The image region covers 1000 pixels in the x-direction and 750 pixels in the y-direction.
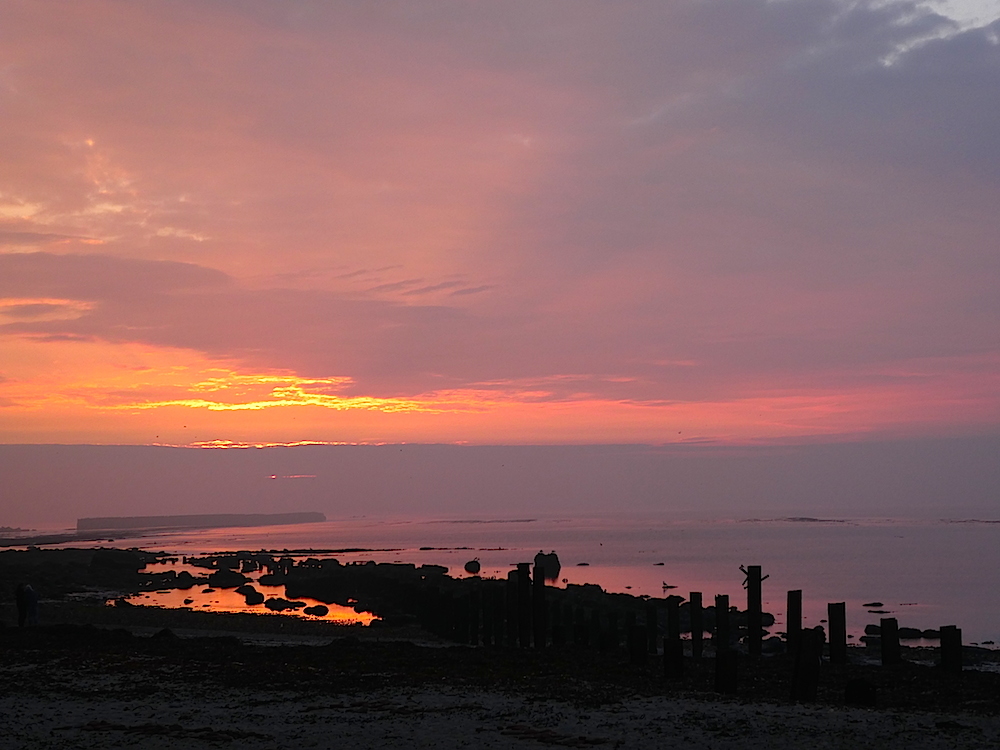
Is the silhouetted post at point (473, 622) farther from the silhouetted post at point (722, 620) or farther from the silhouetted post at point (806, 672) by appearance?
the silhouetted post at point (806, 672)

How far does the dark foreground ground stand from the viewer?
15008 mm

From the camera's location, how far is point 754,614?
30859 mm

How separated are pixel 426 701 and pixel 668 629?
1607 centimetres

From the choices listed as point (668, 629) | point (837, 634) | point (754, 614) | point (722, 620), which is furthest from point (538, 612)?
point (837, 634)

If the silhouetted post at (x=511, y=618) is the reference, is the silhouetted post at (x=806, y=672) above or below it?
above

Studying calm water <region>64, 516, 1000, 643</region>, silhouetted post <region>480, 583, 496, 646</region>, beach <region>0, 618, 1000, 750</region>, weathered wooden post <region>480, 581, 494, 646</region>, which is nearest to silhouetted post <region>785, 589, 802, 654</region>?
beach <region>0, 618, 1000, 750</region>

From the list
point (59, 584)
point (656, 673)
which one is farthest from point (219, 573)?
point (656, 673)

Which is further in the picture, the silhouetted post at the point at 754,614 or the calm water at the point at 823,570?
the calm water at the point at 823,570

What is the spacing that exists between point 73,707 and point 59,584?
46743 millimetres

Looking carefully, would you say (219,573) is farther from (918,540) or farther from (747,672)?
(918,540)

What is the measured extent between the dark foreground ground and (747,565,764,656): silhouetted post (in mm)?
4919

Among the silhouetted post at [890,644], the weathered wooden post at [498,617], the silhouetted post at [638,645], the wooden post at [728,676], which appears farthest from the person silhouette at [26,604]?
the silhouetted post at [890,644]

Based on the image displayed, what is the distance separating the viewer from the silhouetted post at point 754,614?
97.2 ft

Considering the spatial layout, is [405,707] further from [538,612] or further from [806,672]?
[538,612]
